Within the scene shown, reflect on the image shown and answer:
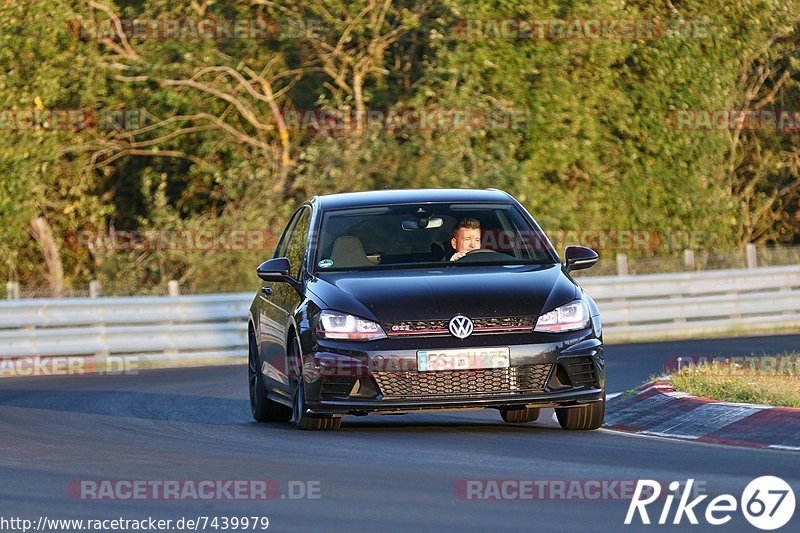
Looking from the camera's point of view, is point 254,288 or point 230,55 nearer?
point 254,288

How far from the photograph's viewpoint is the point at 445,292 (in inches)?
430

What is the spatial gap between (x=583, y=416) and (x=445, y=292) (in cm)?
126

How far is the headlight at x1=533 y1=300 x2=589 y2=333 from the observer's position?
10828 mm

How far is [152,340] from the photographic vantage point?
23141 mm

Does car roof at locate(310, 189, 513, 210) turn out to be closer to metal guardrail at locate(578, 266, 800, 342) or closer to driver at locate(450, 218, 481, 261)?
driver at locate(450, 218, 481, 261)

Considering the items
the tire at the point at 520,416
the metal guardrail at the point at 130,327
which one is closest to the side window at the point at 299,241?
the tire at the point at 520,416

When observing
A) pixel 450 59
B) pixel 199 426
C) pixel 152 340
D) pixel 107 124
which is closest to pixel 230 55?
pixel 107 124

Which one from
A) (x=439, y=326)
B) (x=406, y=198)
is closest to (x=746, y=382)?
(x=406, y=198)

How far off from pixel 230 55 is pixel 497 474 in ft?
74.0

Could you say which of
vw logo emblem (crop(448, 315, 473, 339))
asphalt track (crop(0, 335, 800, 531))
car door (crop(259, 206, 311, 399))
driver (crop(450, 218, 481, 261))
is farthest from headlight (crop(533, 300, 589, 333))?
car door (crop(259, 206, 311, 399))

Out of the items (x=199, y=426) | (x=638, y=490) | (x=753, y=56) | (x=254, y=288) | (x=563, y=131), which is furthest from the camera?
(x=753, y=56)

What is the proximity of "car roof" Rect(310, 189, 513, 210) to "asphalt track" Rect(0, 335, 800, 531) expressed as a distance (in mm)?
1557

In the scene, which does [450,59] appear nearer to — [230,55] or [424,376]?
[230,55]

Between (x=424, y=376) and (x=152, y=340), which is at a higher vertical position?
(x=424, y=376)
